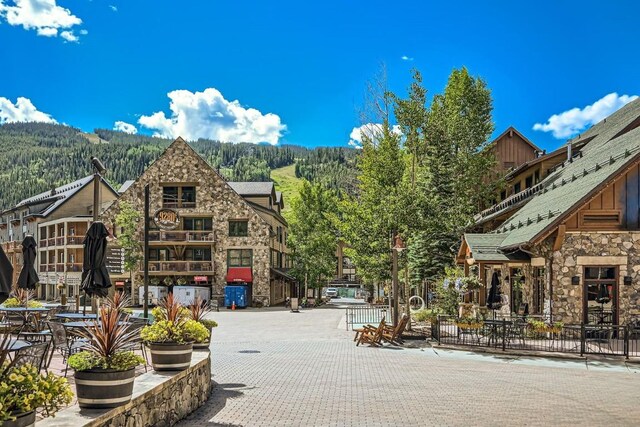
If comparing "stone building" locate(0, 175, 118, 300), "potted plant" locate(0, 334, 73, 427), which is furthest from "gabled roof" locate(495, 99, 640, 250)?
"stone building" locate(0, 175, 118, 300)

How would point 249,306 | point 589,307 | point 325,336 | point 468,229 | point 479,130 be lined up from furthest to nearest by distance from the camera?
1. point 249,306
2. point 479,130
3. point 468,229
4. point 325,336
5. point 589,307

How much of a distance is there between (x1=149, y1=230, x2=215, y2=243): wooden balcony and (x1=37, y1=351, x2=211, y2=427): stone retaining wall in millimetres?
39179

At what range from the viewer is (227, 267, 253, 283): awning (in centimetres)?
5088

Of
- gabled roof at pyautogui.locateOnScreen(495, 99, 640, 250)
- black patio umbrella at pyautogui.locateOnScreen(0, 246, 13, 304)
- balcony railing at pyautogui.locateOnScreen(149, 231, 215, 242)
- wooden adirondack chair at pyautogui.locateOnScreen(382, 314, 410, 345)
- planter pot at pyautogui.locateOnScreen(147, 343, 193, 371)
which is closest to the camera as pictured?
black patio umbrella at pyautogui.locateOnScreen(0, 246, 13, 304)

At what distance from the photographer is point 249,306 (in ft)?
169

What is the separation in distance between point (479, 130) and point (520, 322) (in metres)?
22.7

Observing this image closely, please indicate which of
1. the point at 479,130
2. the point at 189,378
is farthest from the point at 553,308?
the point at 479,130

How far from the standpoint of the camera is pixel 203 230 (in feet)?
171

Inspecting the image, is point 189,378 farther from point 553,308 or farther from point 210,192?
point 210,192

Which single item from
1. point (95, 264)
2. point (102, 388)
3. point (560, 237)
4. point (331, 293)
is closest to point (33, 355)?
point (102, 388)

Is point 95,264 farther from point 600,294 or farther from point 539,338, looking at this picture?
point 600,294

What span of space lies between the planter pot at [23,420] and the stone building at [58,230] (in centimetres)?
5393

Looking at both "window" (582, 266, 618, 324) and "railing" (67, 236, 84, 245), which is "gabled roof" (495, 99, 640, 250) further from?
"railing" (67, 236, 84, 245)

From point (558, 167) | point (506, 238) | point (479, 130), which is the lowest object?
point (506, 238)
